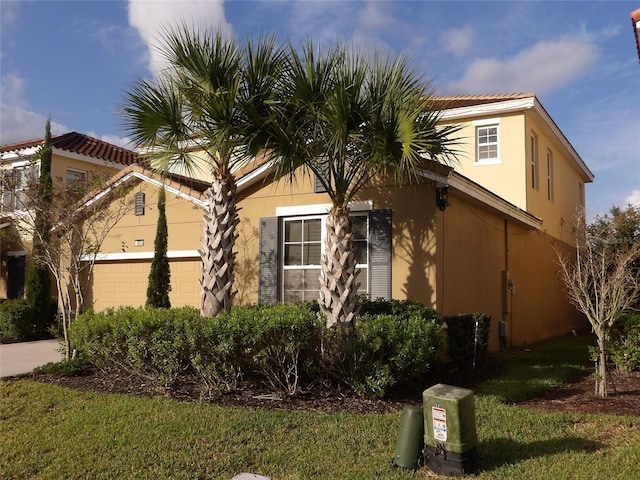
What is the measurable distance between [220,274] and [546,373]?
18.7 ft

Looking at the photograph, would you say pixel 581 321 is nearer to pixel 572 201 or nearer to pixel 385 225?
pixel 572 201

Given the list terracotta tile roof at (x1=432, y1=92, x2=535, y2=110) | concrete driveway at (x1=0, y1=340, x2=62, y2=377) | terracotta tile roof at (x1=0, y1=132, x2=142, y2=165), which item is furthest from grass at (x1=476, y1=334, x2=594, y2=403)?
terracotta tile roof at (x1=0, y1=132, x2=142, y2=165)

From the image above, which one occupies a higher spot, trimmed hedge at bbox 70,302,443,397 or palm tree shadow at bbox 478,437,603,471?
trimmed hedge at bbox 70,302,443,397

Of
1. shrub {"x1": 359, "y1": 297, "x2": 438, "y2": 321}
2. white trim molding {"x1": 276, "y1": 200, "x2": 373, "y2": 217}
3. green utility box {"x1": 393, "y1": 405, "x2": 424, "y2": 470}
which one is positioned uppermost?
white trim molding {"x1": 276, "y1": 200, "x2": 373, "y2": 217}

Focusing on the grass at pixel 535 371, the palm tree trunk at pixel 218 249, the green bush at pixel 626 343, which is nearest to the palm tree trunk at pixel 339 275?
the palm tree trunk at pixel 218 249

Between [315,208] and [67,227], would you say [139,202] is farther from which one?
[315,208]

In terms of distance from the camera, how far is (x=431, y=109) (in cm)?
792

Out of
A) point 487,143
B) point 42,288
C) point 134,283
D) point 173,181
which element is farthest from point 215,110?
point 42,288

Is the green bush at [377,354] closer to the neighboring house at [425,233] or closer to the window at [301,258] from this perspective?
the neighboring house at [425,233]

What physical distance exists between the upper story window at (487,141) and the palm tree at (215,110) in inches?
343

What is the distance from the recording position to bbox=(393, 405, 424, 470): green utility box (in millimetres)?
4797

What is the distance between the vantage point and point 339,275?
7.73 meters

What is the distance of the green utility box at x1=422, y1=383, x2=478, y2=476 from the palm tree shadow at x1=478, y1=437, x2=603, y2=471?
290 mm

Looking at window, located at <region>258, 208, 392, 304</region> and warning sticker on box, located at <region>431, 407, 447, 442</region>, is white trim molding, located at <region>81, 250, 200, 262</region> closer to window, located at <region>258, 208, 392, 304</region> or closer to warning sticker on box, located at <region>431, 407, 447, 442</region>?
window, located at <region>258, 208, 392, 304</region>
